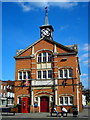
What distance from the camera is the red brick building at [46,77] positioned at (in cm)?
3188

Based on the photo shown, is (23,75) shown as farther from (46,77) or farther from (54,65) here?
(54,65)

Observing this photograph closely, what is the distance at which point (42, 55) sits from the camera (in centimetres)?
3441

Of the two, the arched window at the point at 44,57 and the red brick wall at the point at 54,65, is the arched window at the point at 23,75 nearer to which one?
the red brick wall at the point at 54,65

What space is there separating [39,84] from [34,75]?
1.79 metres

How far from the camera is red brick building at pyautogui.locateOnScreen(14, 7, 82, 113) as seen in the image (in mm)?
31875

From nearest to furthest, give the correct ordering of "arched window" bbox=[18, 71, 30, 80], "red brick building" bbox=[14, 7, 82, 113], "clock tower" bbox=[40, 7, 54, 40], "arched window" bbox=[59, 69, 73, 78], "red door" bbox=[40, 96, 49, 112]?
1. "red brick building" bbox=[14, 7, 82, 113]
2. "arched window" bbox=[59, 69, 73, 78]
3. "red door" bbox=[40, 96, 49, 112]
4. "arched window" bbox=[18, 71, 30, 80]
5. "clock tower" bbox=[40, 7, 54, 40]

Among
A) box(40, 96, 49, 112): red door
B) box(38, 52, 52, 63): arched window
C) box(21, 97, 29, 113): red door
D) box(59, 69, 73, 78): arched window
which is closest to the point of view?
box(59, 69, 73, 78): arched window

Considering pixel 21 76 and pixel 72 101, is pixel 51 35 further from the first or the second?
Answer: pixel 72 101

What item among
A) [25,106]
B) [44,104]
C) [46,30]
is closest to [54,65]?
[44,104]

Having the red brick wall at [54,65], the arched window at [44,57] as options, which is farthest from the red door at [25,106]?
the arched window at [44,57]

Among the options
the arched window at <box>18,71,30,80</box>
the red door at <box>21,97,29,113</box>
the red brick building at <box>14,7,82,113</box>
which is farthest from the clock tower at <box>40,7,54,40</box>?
the red door at <box>21,97,29,113</box>

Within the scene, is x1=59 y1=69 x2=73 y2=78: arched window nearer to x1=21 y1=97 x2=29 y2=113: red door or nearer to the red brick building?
the red brick building

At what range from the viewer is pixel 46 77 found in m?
33.2

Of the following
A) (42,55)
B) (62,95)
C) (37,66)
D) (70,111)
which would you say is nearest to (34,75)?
(37,66)
